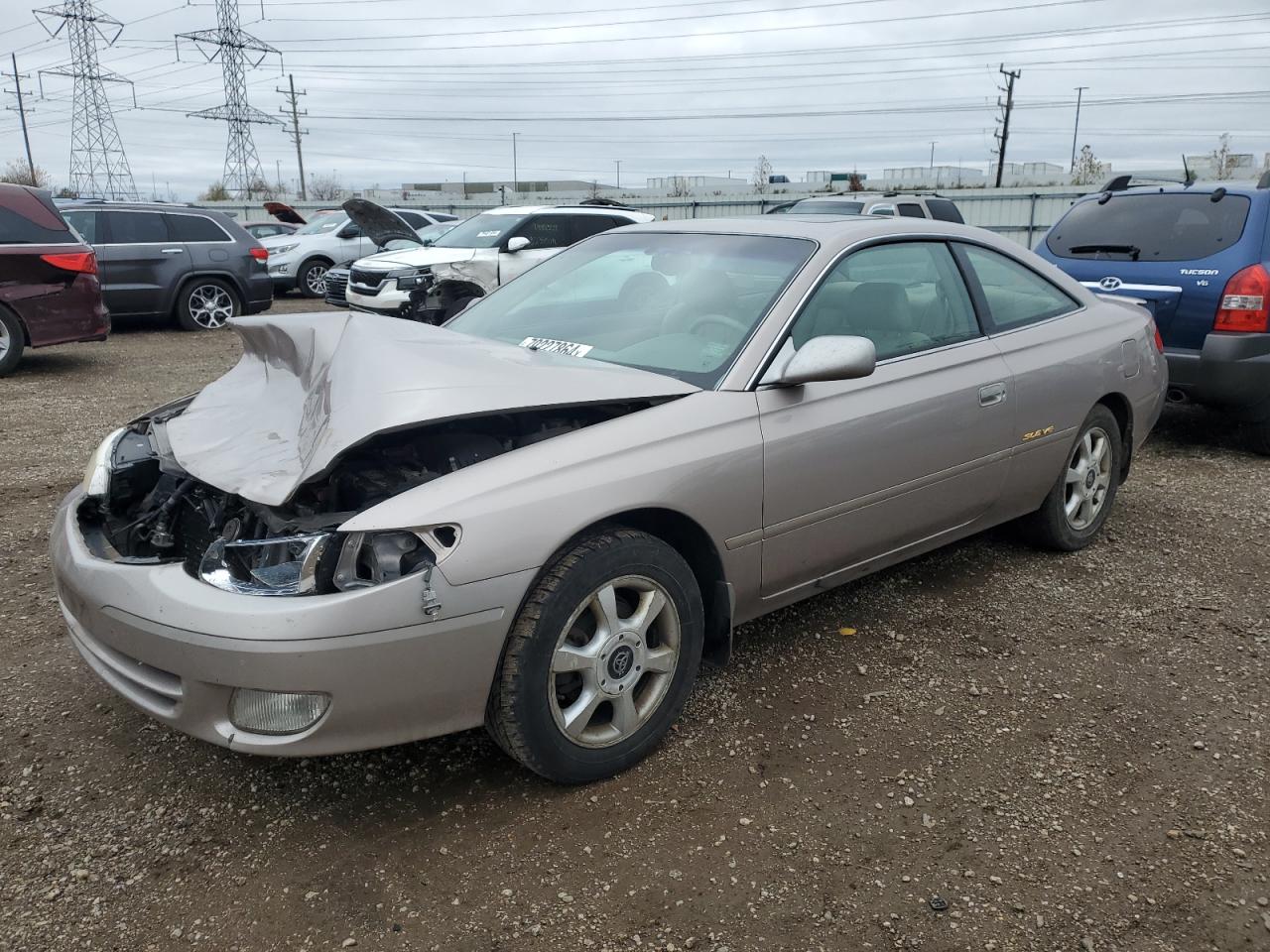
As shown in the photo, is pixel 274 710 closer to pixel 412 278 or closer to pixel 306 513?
pixel 306 513

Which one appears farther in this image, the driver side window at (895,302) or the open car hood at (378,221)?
the open car hood at (378,221)

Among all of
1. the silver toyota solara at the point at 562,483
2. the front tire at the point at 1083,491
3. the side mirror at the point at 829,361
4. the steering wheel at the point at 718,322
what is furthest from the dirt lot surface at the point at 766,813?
the steering wheel at the point at 718,322

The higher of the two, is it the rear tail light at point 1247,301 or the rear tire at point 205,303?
the rear tail light at point 1247,301

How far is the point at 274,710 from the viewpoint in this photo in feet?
7.71

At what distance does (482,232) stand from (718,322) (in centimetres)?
896

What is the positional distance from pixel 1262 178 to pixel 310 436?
6.77 m

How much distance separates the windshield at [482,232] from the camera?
37.5 feet

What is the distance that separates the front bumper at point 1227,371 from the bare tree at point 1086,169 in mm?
35978

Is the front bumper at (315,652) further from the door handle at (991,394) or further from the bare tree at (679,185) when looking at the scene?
the bare tree at (679,185)

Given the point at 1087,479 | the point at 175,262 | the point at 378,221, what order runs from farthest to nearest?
1. the point at 175,262
2. the point at 378,221
3. the point at 1087,479

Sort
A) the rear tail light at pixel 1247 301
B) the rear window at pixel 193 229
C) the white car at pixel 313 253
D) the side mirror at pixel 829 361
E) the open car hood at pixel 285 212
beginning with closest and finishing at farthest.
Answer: the side mirror at pixel 829 361 < the rear tail light at pixel 1247 301 < the rear window at pixel 193 229 < the white car at pixel 313 253 < the open car hood at pixel 285 212

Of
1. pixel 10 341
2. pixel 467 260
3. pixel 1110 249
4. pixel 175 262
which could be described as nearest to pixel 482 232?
pixel 467 260

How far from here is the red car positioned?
841 centimetres

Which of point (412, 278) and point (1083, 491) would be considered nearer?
point (1083, 491)
